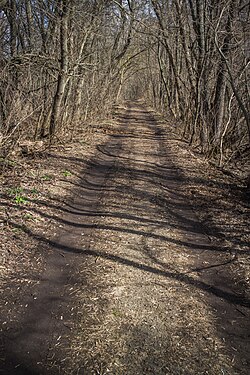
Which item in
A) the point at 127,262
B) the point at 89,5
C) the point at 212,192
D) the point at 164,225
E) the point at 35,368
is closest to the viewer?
the point at 35,368

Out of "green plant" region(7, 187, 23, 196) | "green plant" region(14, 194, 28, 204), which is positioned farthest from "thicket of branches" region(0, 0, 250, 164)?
"green plant" region(14, 194, 28, 204)

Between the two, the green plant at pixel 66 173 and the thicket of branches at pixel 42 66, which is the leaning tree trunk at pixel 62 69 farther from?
the green plant at pixel 66 173

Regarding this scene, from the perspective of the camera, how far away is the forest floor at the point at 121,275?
11.0 feet

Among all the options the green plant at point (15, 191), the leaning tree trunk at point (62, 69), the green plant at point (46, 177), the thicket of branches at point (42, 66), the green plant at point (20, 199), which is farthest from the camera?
the leaning tree trunk at point (62, 69)

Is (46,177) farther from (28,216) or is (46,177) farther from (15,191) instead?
(28,216)

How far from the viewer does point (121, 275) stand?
4.67 metres

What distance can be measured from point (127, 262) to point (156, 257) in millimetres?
476

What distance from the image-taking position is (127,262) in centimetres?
503

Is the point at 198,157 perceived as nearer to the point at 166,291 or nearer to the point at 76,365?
the point at 166,291

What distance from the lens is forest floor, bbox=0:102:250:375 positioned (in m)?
3.34

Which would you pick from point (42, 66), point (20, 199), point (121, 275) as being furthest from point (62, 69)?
point (121, 275)

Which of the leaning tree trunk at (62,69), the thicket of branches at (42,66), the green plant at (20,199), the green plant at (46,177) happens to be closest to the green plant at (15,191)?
the green plant at (20,199)

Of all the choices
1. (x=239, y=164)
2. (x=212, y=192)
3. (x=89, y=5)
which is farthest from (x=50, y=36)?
(x=212, y=192)

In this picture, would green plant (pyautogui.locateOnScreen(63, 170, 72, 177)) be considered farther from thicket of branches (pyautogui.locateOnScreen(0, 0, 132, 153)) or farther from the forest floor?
thicket of branches (pyautogui.locateOnScreen(0, 0, 132, 153))
